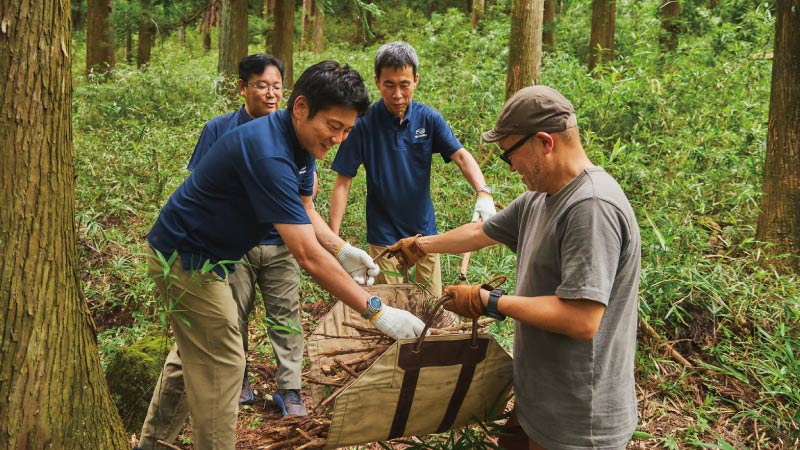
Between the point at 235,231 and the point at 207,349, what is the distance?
537 mm

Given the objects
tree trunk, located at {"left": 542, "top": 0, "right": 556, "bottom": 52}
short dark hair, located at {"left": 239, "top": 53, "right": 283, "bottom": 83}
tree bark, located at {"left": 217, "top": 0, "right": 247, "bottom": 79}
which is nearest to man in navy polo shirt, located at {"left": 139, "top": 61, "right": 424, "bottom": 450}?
short dark hair, located at {"left": 239, "top": 53, "right": 283, "bottom": 83}

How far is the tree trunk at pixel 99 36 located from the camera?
11.1 meters

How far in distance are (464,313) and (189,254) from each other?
4.09ft

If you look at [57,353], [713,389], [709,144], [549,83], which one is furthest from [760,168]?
[57,353]

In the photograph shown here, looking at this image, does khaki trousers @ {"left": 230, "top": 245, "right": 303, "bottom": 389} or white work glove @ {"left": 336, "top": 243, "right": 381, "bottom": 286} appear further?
khaki trousers @ {"left": 230, "top": 245, "right": 303, "bottom": 389}

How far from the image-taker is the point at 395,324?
8.14ft

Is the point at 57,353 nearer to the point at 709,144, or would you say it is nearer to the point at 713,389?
the point at 713,389

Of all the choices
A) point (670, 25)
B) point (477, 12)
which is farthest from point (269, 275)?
point (477, 12)

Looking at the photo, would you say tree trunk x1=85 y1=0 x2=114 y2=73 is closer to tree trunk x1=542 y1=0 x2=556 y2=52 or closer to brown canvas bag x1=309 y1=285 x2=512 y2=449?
tree trunk x1=542 y1=0 x2=556 y2=52

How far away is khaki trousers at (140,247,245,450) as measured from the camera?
2.72 m

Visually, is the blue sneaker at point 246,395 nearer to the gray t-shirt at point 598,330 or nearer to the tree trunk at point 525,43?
the gray t-shirt at point 598,330

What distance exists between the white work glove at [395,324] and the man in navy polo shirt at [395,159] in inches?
46.8

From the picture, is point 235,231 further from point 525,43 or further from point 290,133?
point 525,43

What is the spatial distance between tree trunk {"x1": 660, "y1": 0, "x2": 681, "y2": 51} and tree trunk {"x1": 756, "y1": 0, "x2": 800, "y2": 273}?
6.17m
